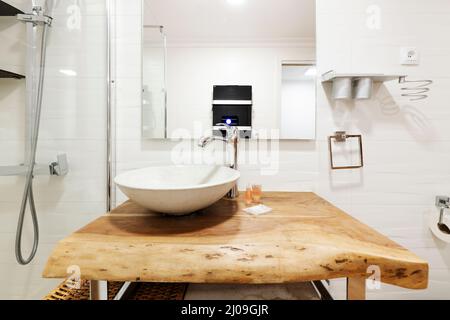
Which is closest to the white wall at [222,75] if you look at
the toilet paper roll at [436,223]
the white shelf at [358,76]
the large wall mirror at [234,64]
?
the large wall mirror at [234,64]

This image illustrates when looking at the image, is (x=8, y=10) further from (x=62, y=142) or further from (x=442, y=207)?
(x=442, y=207)

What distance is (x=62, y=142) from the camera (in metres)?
1.10

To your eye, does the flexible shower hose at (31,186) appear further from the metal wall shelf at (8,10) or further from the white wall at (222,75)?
the white wall at (222,75)

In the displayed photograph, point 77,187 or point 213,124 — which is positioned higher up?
point 213,124

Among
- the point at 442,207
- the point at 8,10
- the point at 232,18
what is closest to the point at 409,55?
the point at 442,207

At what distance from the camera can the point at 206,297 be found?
2.55ft

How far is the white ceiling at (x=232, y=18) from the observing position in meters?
1.10

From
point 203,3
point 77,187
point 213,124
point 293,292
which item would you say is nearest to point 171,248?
point 293,292

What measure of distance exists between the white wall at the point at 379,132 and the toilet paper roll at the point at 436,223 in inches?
1.4

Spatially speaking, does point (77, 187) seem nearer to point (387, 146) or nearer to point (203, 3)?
point (203, 3)

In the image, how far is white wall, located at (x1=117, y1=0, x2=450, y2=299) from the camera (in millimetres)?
1109

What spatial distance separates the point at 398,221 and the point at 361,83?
70 cm

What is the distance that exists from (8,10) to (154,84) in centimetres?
70

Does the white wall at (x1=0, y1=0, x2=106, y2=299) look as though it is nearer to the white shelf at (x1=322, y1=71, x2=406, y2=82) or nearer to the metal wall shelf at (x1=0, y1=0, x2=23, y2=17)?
the metal wall shelf at (x1=0, y1=0, x2=23, y2=17)
